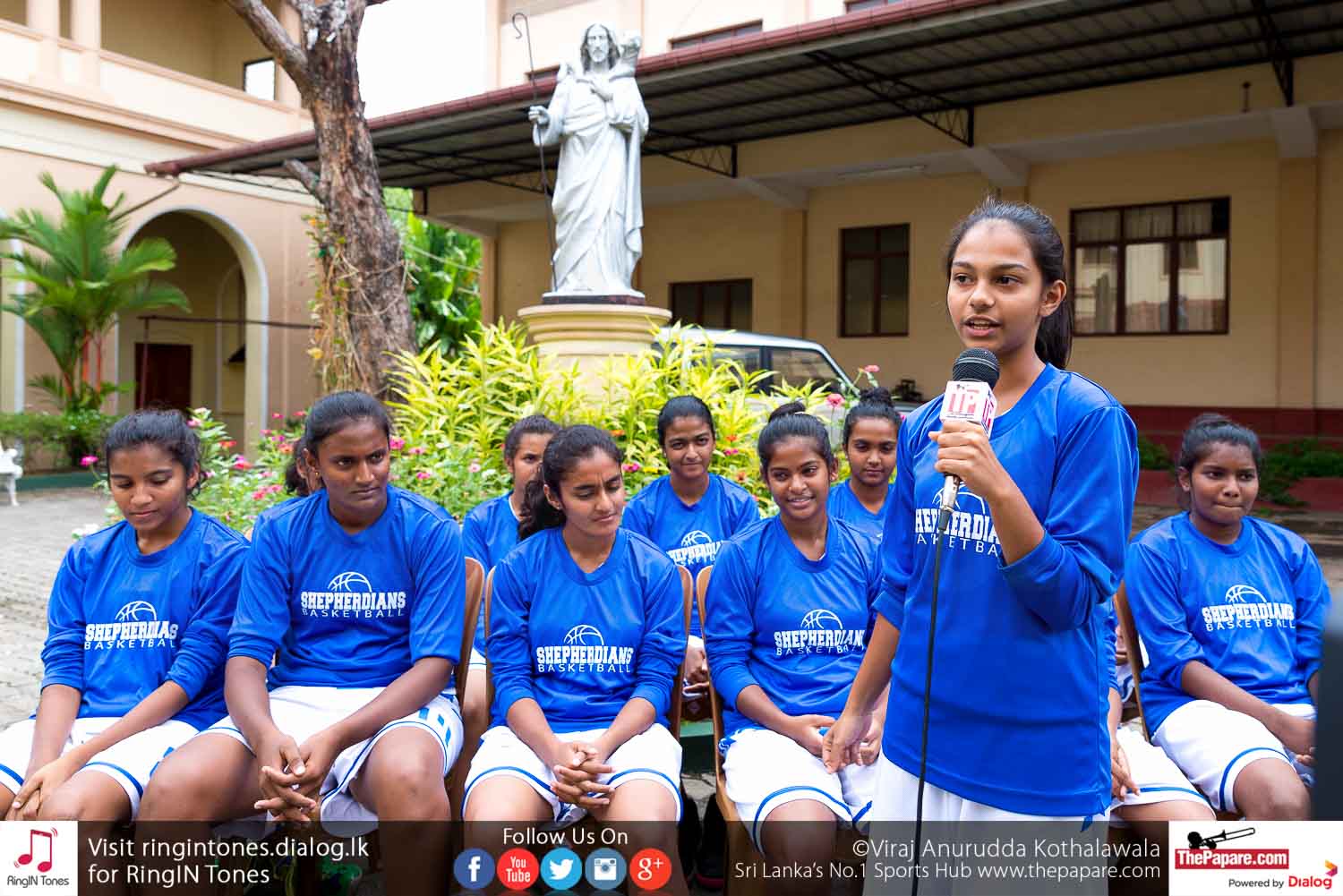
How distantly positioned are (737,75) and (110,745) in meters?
10.5

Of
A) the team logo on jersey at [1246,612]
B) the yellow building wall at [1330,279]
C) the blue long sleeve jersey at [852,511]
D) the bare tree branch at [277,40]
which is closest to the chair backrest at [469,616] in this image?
the blue long sleeve jersey at [852,511]

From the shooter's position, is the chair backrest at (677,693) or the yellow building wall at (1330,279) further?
the yellow building wall at (1330,279)

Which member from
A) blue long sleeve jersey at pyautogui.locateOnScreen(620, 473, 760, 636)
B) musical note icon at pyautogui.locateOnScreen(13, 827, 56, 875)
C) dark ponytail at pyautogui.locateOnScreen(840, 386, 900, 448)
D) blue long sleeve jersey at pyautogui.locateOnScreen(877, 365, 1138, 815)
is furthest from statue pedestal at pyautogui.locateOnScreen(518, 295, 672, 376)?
blue long sleeve jersey at pyautogui.locateOnScreen(877, 365, 1138, 815)

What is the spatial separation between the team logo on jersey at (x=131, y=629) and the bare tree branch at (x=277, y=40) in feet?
19.6

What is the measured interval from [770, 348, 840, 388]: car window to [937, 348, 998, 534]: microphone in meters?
8.27

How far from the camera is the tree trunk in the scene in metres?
7.87

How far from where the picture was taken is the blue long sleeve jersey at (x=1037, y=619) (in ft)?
5.45

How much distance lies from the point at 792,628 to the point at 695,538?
1.20m

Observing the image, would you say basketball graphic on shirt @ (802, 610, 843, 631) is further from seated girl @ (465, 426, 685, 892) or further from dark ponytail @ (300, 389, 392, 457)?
dark ponytail @ (300, 389, 392, 457)

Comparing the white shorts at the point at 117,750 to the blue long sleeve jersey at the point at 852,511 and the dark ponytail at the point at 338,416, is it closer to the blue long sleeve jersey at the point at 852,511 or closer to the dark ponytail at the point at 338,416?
the dark ponytail at the point at 338,416

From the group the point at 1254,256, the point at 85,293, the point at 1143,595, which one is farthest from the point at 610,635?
the point at 85,293

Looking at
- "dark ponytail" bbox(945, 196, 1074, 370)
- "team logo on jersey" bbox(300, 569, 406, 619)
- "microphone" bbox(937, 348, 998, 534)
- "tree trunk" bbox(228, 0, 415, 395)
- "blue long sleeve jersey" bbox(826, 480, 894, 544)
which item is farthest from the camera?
"tree trunk" bbox(228, 0, 415, 395)

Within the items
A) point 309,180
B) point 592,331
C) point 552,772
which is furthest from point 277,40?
point 552,772

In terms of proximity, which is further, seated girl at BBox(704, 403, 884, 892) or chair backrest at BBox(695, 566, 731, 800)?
chair backrest at BBox(695, 566, 731, 800)
